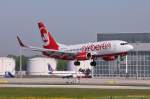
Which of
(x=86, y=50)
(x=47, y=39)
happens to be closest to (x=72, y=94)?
(x=86, y=50)

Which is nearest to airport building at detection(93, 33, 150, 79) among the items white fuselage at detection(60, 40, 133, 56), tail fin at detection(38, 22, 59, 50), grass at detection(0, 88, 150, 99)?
tail fin at detection(38, 22, 59, 50)

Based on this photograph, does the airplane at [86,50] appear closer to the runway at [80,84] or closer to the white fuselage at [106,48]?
the white fuselage at [106,48]

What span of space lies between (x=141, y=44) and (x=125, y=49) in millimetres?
62803

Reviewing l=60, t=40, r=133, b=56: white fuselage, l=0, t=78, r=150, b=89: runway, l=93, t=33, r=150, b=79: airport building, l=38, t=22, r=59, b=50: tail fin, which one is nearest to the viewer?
l=0, t=78, r=150, b=89: runway

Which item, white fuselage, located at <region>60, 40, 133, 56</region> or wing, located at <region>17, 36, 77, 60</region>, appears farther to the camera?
wing, located at <region>17, 36, 77, 60</region>

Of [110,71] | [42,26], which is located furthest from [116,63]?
[42,26]

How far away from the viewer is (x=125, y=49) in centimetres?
10781

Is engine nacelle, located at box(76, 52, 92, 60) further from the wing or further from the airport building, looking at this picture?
the airport building

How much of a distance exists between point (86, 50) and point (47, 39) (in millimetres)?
11441

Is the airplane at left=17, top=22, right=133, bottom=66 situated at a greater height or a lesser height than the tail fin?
lesser

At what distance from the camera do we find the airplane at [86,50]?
107 metres

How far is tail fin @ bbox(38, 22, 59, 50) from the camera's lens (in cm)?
11700

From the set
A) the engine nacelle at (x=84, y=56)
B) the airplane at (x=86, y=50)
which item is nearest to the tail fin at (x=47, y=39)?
the airplane at (x=86, y=50)

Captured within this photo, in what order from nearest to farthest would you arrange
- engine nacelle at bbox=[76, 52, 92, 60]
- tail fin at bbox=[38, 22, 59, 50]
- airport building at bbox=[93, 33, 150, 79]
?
engine nacelle at bbox=[76, 52, 92, 60]
tail fin at bbox=[38, 22, 59, 50]
airport building at bbox=[93, 33, 150, 79]
